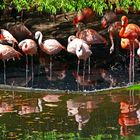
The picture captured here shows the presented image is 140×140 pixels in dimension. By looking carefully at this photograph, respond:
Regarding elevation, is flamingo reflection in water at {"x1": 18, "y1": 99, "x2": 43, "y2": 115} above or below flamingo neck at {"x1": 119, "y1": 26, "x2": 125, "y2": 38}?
below

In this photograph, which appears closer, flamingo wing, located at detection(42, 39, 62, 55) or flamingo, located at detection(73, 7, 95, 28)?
flamingo wing, located at detection(42, 39, 62, 55)

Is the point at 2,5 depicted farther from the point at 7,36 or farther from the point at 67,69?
the point at 67,69

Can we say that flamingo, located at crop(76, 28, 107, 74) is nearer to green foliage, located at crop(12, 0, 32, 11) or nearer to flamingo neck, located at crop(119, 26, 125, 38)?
flamingo neck, located at crop(119, 26, 125, 38)

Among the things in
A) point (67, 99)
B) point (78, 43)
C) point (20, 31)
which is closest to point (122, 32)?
point (78, 43)

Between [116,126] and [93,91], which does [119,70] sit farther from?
A: [116,126]

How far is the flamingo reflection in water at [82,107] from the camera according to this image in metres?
7.75

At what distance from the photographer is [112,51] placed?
10.9 metres

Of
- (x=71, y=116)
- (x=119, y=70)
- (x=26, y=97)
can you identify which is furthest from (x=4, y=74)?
(x=71, y=116)

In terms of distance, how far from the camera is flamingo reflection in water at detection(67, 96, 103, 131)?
25.4ft

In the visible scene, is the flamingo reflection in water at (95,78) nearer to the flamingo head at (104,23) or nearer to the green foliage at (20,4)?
the flamingo head at (104,23)

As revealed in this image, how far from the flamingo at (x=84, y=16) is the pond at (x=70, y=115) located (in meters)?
2.98

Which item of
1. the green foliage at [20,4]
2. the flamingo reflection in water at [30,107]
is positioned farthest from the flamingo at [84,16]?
the flamingo reflection in water at [30,107]

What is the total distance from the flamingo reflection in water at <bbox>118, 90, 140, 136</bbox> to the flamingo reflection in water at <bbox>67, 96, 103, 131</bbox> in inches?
16.3

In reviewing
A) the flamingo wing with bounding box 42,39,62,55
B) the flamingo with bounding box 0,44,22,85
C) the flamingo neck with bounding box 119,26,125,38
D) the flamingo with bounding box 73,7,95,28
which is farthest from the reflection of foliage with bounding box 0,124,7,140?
the flamingo with bounding box 73,7,95,28
